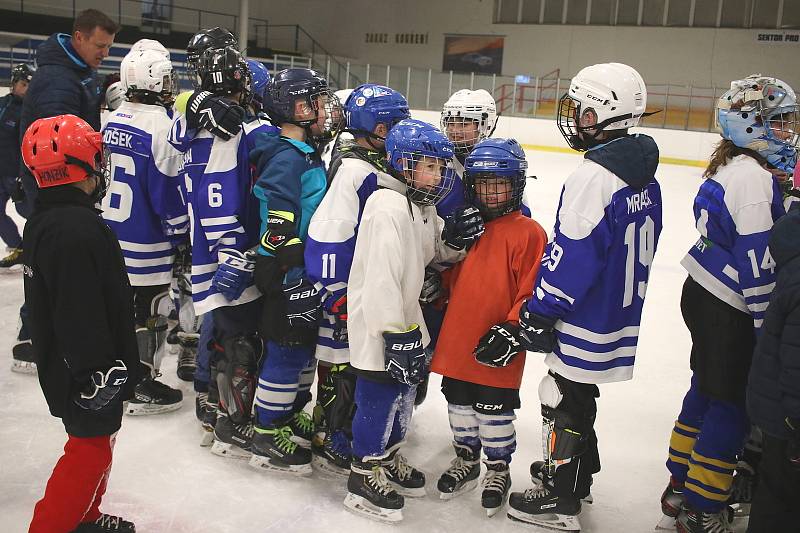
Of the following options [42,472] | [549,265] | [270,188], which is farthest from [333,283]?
[42,472]

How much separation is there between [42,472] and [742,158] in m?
2.69

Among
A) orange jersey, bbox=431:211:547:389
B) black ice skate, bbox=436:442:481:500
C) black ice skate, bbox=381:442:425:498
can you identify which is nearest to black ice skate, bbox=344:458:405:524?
black ice skate, bbox=381:442:425:498

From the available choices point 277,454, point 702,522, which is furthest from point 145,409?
point 702,522

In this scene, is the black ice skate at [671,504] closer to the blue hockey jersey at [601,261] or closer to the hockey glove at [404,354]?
the blue hockey jersey at [601,261]

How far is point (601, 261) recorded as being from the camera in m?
2.43

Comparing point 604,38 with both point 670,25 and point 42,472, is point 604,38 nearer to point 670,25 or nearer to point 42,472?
point 670,25

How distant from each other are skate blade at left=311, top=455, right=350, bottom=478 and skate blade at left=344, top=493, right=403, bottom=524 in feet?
0.79

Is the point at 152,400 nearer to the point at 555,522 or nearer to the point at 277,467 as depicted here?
the point at 277,467

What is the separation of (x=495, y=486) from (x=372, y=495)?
0.44m

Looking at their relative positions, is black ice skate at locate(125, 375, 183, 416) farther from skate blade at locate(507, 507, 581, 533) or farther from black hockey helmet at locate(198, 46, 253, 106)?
skate blade at locate(507, 507, 581, 533)

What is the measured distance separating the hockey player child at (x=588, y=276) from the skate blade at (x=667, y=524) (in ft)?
1.06

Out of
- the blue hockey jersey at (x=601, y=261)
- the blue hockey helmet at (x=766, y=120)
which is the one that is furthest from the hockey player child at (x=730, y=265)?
the blue hockey jersey at (x=601, y=261)

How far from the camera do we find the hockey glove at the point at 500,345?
2609 millimetres

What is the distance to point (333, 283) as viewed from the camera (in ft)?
8.77
